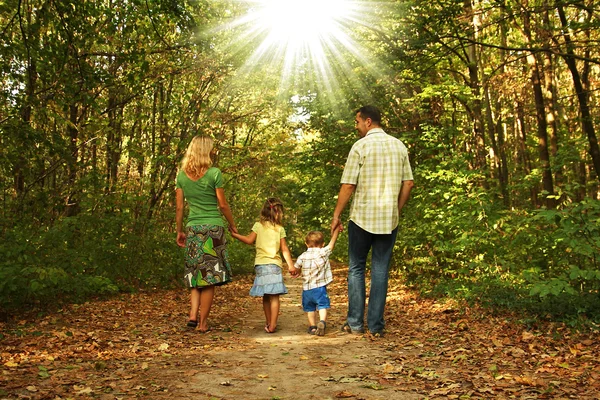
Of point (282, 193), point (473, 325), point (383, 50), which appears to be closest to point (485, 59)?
point (383, 50)

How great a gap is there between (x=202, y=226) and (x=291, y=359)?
7.25ft

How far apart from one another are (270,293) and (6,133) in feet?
14.0

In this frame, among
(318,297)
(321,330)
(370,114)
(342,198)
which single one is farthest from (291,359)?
(370,114)

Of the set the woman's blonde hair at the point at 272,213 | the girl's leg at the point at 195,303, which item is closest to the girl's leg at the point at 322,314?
the woman's blonde hair at the point at 272,213

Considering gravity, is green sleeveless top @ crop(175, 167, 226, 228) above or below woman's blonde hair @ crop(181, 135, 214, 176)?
below

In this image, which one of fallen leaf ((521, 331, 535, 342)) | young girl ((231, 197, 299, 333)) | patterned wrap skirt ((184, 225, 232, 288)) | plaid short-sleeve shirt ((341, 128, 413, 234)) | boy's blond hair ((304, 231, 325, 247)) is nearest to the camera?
fallen leaf ((521, 331, 535, 342))

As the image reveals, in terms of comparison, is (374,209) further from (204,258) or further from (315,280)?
(204,258)

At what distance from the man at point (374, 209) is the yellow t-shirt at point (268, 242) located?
0.81m

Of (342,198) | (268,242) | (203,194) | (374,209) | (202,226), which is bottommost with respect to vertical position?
(268,242)

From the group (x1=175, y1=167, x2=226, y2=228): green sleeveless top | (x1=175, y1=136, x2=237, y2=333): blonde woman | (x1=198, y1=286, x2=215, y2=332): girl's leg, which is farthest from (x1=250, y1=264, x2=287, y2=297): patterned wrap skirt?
(x1=175, y1=167, x2=226, y2=228): green sleeveless top

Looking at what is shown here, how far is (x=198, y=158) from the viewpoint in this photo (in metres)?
6.40

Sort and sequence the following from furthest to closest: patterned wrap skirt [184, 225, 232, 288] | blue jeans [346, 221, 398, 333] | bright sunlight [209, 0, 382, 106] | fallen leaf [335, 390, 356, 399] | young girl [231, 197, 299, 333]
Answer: bright sunlight [209, 0, 382, 106] < young girl [231, 197, 299, 333] < patterned wrap skirt [184, 225, 232, 288] < blue jeans [346, 221, 398, 333] < fallen leaf [335, 390, 356, 399]

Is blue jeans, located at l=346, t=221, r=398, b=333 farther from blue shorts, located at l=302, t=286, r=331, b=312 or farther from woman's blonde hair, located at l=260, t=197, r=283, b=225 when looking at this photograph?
woman's blonde hair, located at l=260, t=197, r=283, b=225

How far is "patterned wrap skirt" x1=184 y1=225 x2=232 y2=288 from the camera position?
6.46 m
